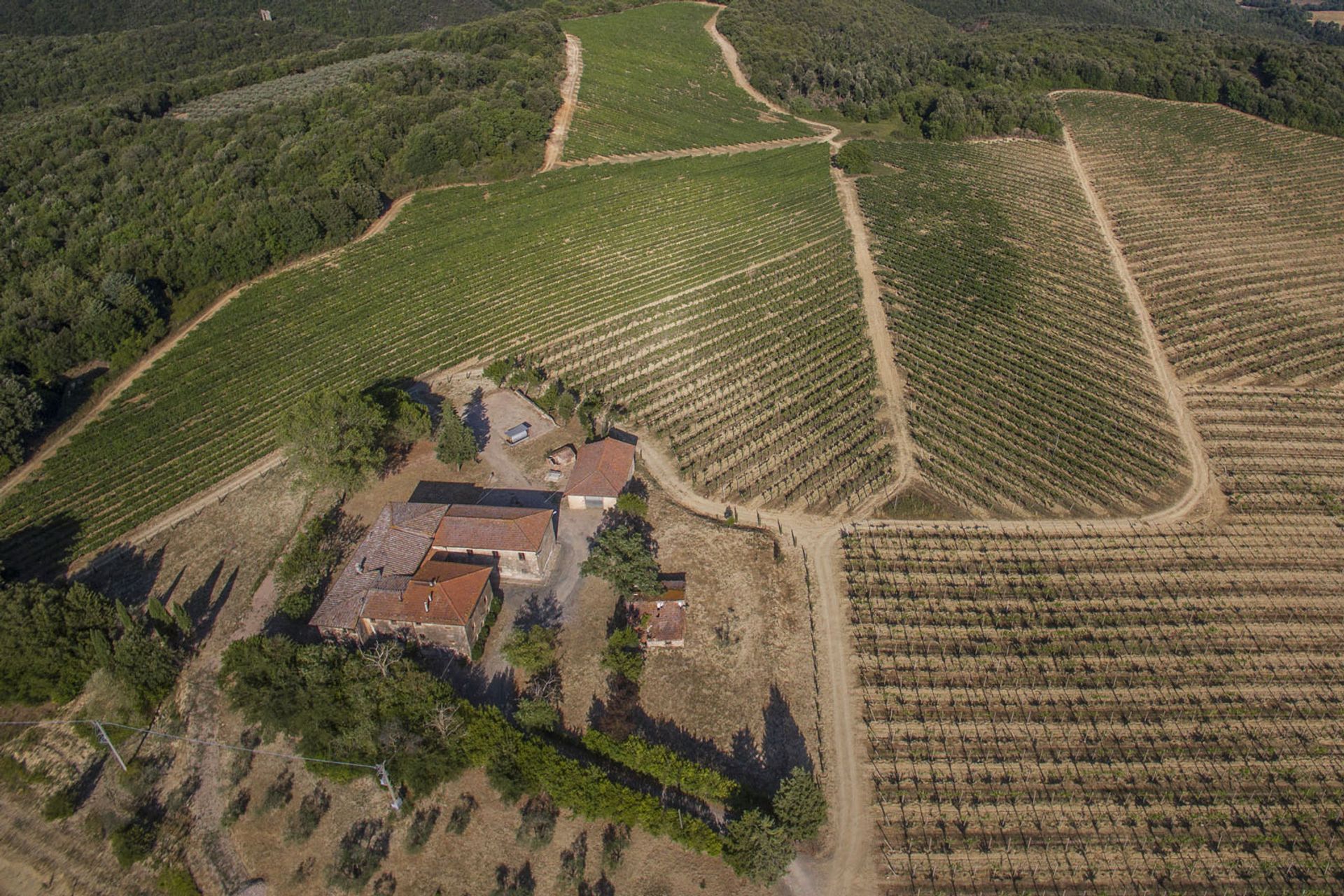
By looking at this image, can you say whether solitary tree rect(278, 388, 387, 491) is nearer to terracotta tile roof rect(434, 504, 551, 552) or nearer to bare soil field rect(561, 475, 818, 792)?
terracotta tile roof rect(434, 504, 551, 552)

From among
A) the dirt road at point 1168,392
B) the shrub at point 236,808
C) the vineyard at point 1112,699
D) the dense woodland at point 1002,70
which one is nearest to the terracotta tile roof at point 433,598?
the shrub at point 236,808

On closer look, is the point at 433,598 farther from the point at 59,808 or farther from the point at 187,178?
the point at 187,178

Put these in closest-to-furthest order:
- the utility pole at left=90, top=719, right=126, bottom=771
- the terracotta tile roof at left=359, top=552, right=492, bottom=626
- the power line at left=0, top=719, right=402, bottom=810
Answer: the power line at left=0, top=719, right=402, bottom=810
the utility pole at left=90, top=719, right=126, bottom=771
the terracotta tile roof at left=359, top=552, right=492, bottom=626

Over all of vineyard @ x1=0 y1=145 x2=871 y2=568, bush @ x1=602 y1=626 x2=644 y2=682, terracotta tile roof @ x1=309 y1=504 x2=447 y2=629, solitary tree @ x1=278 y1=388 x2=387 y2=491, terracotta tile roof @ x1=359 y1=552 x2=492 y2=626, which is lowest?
vineyard @ x1=0 y1=145 x2=871 y2=568

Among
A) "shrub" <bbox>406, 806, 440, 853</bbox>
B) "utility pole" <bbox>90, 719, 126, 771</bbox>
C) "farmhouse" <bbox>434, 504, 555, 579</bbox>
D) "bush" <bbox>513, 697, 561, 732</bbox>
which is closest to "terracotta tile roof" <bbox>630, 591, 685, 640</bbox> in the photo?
"farmhouse" <bbox>434, 504, 555, 579</bbox>

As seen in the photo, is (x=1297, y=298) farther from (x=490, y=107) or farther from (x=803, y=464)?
(x=490, y=107)

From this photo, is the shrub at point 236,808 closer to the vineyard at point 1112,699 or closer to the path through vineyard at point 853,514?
the path through vineyard at point 853,514

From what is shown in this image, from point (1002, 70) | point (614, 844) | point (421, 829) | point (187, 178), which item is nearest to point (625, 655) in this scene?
A: point (614, 844)

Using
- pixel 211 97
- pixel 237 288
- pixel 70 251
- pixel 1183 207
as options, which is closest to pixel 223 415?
pixel 237 288
